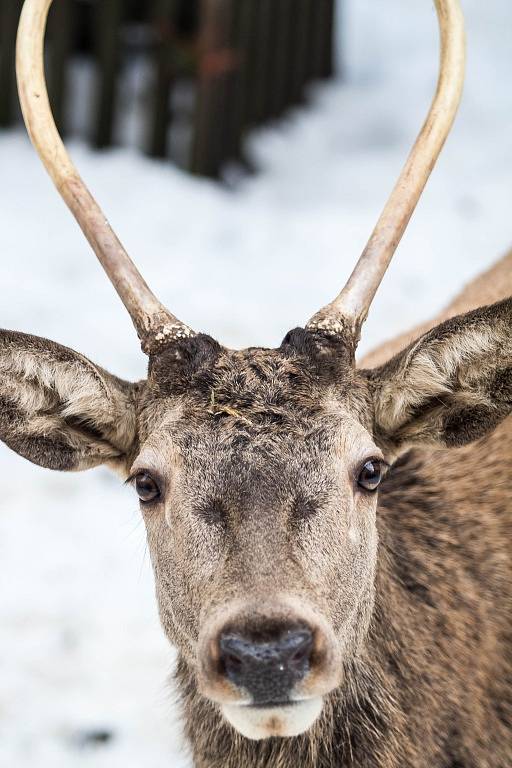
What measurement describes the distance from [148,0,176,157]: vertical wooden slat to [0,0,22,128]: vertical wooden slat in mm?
1190

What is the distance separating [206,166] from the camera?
984 centimetres

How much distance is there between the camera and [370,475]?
3.45 meters

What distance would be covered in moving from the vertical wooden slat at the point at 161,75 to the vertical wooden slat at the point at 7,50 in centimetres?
119

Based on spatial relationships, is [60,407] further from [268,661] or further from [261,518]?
[268,661]

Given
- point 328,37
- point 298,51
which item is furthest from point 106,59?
point 328,37

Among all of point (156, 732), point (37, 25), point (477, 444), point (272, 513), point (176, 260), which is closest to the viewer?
point (272, 513)

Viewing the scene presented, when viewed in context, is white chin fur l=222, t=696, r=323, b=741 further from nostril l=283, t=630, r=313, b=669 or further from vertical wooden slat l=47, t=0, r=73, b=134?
vertical wooden slat l=47, t=0, r=73, b=134

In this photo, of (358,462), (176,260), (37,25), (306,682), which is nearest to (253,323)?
(176,260)

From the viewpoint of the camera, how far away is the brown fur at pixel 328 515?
10.4 feet

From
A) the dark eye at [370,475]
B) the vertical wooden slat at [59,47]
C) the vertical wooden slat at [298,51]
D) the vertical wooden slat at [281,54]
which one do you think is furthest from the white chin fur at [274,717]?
the vertical wooden slat at [298,51]

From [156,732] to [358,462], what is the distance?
8.02 feet

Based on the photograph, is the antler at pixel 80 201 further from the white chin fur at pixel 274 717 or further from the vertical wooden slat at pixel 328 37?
the vertical wooden slat at pixel 328 37

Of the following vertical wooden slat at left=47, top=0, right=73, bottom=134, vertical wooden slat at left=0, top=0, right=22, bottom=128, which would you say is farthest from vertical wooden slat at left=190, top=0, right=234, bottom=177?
vertical wooden slat at left=0, top=0, right=22, bottom=128

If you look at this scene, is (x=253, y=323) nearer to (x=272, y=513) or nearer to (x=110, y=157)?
(x=110, y=157)
